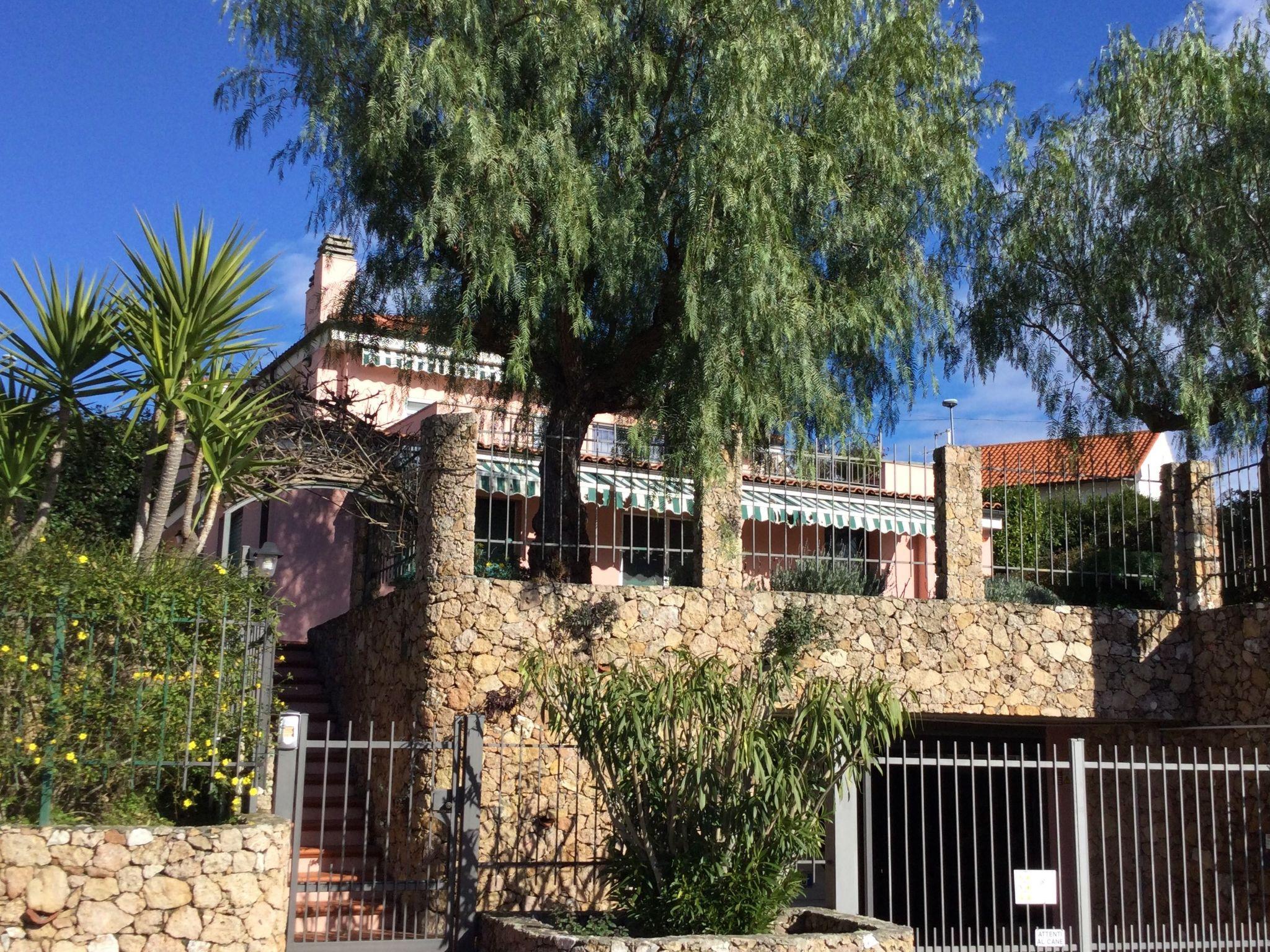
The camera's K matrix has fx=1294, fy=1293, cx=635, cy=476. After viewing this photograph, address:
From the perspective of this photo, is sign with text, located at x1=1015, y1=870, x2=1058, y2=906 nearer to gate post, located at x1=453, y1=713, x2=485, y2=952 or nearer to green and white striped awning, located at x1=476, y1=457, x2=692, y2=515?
gate post, located at x1=453, y1=713, x2=485, y2=952

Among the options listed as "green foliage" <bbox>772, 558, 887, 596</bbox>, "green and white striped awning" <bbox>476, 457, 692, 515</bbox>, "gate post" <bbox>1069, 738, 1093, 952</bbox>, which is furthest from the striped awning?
"gate post" <bbox>1069, 738, 1093, 952</bbox>

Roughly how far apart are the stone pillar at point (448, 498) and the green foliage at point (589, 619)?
1312 mm

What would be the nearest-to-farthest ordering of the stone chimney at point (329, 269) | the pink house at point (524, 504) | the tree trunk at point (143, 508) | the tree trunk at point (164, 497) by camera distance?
the tree trunk at point (164, 497) < the tree trunk at point (143, 508) < the pink house at point (524, 504) < the stone chimney at point (329, 269)

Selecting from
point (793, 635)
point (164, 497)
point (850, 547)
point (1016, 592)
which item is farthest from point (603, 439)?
point (164, 497)

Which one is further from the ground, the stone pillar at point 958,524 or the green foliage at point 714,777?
the stone pillar at point 958,524

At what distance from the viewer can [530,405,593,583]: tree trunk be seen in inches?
629

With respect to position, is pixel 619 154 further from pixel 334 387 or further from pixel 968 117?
pixel 334 387

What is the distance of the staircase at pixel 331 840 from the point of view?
1169 centimetres

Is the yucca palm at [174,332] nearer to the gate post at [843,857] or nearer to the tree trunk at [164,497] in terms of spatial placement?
the tree trunk at [164,497]

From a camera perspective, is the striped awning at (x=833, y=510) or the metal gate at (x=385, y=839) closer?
the metal gate at (x=385, y=839)

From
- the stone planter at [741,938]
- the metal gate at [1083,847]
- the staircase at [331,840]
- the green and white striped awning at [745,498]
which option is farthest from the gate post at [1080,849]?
the staircase at [331,840]

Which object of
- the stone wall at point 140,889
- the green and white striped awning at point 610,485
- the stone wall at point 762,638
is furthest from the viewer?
the green and white striped awning at point 610,485

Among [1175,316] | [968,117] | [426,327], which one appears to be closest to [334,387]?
[426,327]

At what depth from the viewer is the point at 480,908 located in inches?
541
